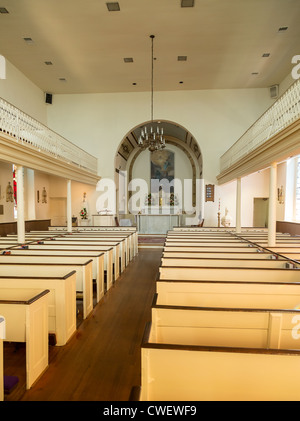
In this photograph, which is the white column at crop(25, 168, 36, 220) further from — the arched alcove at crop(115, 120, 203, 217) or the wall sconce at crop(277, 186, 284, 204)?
the wall sconce at crop(277, 186, 284, 204)

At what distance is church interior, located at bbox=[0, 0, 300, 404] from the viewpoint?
100.0 inches

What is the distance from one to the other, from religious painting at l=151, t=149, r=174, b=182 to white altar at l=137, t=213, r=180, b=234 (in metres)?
4.77

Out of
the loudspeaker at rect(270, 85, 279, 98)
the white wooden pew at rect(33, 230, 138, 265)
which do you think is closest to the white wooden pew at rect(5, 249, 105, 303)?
the white wooden pew at rect(33, 230, 138, 265)

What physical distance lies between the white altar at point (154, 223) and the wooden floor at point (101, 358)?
9.79 metres

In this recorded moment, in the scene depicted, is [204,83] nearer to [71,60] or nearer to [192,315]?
[71,60]

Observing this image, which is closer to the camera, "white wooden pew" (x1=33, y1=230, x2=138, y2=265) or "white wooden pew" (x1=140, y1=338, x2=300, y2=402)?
"white wooden pew" (x1=140, y1=338, x2=300, y2=402)

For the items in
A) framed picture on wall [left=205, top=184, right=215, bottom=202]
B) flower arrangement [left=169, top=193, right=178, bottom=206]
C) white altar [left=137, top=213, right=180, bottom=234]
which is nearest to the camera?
framed picture on wall [left=205, top=184, right=215, bottom=202]

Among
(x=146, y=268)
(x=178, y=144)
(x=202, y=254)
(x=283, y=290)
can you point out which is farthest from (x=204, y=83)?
(x=283, y=290)

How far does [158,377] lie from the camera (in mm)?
1887

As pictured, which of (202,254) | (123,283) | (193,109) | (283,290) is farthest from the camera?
(193,109)

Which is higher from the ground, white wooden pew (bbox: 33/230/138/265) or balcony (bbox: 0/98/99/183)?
balcony (bbox: 0/98/99/183)

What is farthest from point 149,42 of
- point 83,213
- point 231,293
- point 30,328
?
point 30,328

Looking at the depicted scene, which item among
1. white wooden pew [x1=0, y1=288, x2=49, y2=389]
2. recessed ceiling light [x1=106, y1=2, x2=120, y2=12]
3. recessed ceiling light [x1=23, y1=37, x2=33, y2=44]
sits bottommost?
white wooden pew [x1=0, y1=288, x2=49, y2=389]
